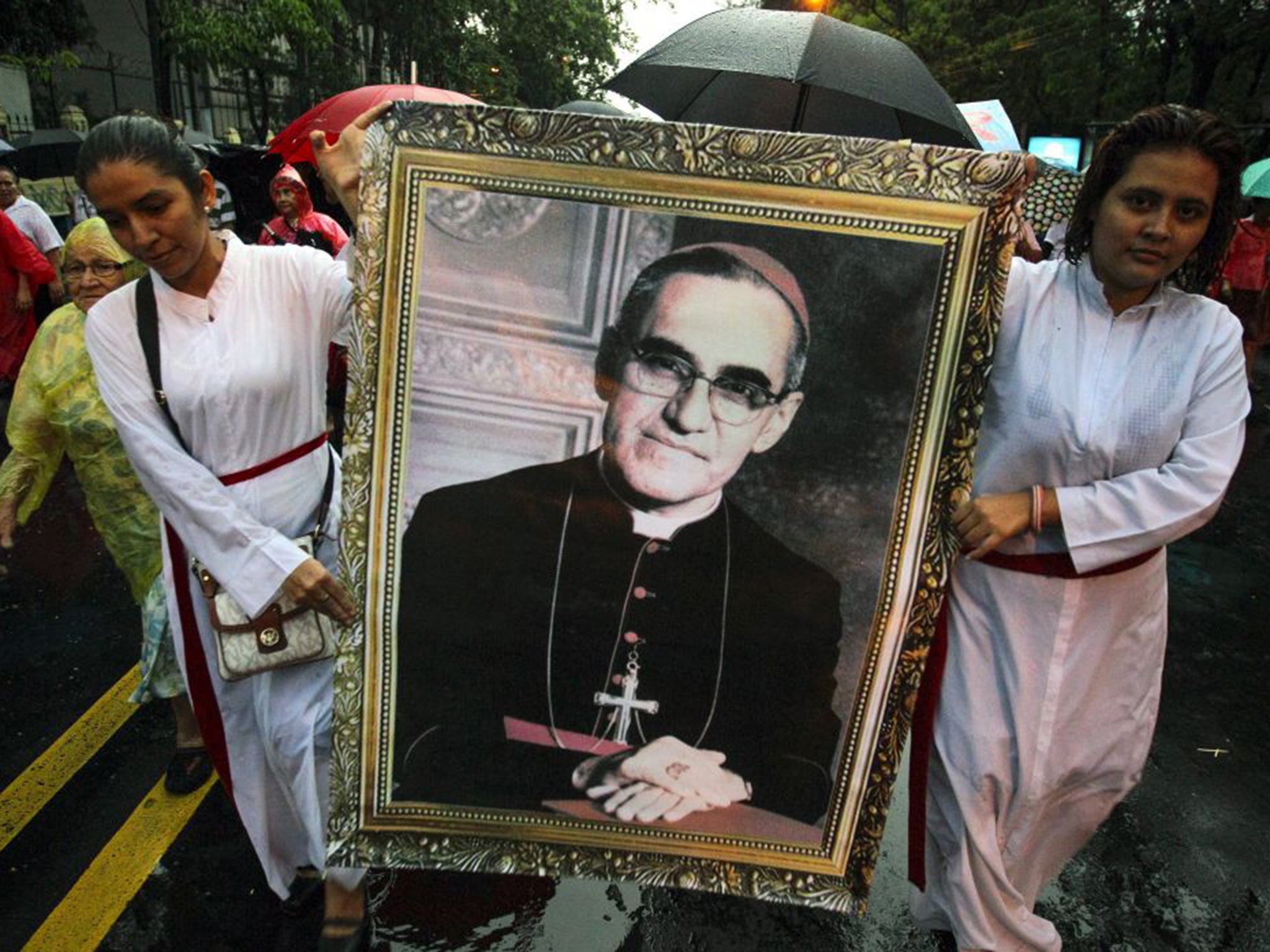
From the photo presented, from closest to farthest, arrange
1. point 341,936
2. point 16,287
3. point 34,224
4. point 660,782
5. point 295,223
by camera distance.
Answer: point 660,782
point 341,936
point 16,287
point 295,223
point 34,224

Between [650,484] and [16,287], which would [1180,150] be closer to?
[650,484]

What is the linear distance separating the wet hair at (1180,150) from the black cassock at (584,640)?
3.12 ft

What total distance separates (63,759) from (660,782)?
224cm

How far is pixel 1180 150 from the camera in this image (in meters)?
1.81

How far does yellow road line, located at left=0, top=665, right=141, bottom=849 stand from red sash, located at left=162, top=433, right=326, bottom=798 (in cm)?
87

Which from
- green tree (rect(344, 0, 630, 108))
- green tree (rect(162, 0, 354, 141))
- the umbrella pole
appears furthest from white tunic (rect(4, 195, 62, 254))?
green tree (rect(344, 0, 630, 108))

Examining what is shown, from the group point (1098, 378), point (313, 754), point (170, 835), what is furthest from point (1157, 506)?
point (170, 835)

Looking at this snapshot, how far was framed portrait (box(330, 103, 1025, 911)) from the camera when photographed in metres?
1.65

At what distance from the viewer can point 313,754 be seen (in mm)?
2283

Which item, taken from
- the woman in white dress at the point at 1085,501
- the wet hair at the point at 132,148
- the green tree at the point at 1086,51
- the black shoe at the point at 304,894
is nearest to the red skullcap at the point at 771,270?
the woman in white dress at the point at 1085,501

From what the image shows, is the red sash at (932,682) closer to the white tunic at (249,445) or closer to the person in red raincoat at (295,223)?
the white tunic at (249,445)

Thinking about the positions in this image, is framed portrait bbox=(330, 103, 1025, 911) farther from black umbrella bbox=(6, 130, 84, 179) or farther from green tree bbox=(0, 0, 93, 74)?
green tree bbox=(0, 0, 93, 74)

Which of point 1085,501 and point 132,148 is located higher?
point 132,148

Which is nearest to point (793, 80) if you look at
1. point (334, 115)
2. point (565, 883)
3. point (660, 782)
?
point (660, 782)
